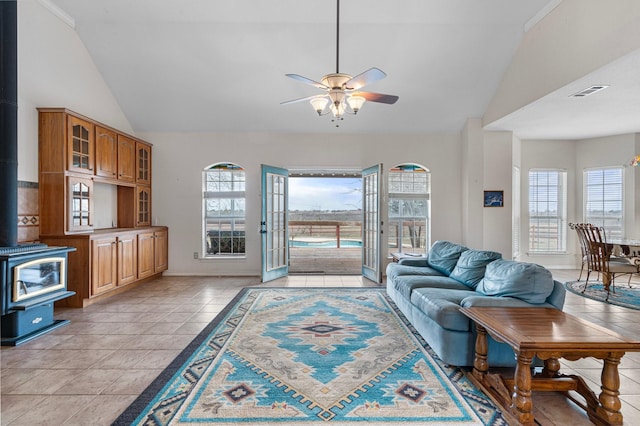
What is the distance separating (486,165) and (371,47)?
3.08 m

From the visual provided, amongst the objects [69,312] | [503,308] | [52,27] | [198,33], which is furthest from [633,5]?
[69,312]

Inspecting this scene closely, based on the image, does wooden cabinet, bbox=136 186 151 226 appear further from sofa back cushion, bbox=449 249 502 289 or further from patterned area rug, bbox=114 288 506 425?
sofa back cushion, bbox=449 249 502 289

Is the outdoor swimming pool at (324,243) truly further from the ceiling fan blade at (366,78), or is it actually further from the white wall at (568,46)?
the ceiling fan blade at (366,78)

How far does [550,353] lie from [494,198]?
15.9ft

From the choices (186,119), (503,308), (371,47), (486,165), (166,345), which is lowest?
(166,345)

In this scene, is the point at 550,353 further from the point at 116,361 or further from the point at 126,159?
the point at 126,159

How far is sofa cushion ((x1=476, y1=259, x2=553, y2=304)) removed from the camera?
8.84ft

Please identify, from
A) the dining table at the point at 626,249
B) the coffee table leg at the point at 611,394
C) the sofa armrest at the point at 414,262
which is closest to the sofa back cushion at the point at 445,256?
the sofa armrest at the point at 414,262

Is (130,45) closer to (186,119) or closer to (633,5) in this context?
(186,119)

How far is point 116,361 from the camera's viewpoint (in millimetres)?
2869

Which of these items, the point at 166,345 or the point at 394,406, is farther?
the point at 166,345

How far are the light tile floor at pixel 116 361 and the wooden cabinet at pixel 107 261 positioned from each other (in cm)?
23

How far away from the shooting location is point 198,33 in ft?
15.5

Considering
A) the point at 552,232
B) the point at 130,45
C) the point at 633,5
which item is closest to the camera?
the point at 633,5
